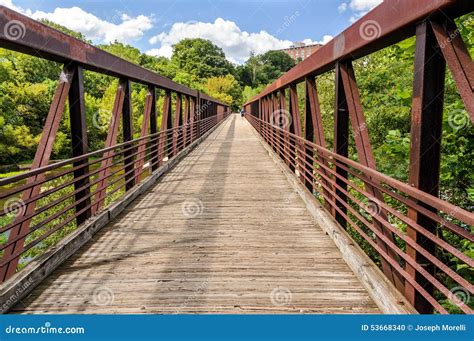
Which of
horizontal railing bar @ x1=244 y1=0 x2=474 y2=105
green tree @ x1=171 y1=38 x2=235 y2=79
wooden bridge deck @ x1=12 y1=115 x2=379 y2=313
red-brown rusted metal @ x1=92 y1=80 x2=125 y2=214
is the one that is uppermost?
green tree @ x1=171 y1=38 x2=235 y2=79

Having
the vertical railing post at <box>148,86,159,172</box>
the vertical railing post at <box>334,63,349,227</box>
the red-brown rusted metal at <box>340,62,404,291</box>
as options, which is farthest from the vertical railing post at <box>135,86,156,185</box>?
the red-brown rusted metal at <box>340,62,404,291</box>

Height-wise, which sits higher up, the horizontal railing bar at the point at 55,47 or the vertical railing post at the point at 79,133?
the horizontal railing bar at the point at 55,47

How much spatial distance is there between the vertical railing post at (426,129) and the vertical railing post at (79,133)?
12.5ft

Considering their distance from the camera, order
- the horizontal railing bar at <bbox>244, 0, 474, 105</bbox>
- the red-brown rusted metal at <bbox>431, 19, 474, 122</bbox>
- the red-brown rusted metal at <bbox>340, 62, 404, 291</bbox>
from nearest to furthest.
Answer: the red-brown rusted metal at <bbox>431, 19, 474, 122</bbox>, the horizontal railing bar at <bbox>244, 0, 474, 105</bbox>, the red-brown rusted metal at <bbox>340, 62, 404, 291</bbox>

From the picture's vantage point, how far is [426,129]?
263cm

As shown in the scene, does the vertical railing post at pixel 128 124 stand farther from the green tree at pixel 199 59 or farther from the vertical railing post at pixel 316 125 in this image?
the green tree at pixel 199 59

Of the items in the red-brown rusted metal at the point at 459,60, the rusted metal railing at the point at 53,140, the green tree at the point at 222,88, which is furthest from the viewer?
the green tree at the point at 222,88

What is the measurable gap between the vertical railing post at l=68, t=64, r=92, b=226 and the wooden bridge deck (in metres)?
0.44

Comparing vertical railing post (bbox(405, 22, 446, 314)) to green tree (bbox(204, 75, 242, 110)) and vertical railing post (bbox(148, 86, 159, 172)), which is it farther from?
green tree (bbox(204, 75, 242, 110))

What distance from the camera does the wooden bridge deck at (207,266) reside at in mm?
2957

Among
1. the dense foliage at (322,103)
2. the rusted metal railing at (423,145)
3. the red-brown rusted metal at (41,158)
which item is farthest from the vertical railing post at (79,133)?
the dense foliage at (322,103)

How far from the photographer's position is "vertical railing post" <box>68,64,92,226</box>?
4.61 meters

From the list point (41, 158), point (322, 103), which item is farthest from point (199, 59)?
point (41, 158)

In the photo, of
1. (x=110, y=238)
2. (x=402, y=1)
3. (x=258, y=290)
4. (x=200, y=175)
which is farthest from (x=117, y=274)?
(x=200, y=175)
